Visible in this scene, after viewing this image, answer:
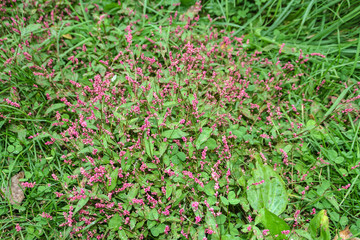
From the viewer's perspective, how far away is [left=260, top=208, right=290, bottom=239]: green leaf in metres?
2.36

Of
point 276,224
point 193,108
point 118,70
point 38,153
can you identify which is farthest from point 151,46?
point 276,224

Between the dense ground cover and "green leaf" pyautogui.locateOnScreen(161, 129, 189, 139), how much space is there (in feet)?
0.04

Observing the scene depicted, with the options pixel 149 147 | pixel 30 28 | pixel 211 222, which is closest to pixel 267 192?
pixel 211 222

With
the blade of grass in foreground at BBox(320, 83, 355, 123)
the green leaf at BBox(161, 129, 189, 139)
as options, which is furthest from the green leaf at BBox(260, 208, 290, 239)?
the blade of grass in foreground at BBox(320, 83, 355, 123)

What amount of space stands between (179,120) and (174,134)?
0.75 ft

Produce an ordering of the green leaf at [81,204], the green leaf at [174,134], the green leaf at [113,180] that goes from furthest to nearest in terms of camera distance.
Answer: the green leaf at [174,134]
the green leaf at [113,180]
the green leaf at [81,204]

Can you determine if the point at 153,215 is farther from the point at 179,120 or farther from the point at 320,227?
the point at 320,227

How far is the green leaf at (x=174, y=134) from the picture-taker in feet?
8.59

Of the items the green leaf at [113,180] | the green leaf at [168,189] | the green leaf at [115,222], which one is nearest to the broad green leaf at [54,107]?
the green leaf at [113,180]

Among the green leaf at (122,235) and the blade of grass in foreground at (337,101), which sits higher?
the blade of grass in foreground at (337,101)

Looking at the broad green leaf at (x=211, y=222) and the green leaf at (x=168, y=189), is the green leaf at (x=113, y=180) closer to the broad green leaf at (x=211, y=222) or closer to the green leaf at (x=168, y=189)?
the green leaf at (x=168, y=189)

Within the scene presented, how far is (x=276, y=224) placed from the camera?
2365 mm

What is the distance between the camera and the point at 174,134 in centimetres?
263

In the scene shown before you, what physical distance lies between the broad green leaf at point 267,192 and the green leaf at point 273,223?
14 centimetres
